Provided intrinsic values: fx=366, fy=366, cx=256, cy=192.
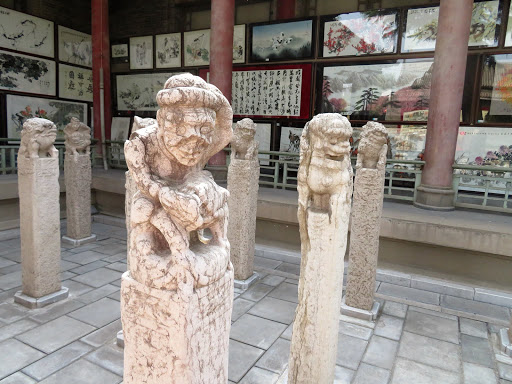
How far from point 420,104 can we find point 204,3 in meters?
5.82

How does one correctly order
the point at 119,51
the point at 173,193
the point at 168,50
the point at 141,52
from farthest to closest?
the point at 119,51 → the point at 141,52 → the point at 168,50 → the point at 173,193

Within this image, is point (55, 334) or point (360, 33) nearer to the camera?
point (55, 334)

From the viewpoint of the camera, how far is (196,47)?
8938 mm

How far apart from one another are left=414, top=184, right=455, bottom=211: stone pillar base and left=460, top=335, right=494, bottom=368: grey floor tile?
235cm

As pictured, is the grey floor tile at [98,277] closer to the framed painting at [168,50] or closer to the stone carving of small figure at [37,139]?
the stone carving of small figure at [37,139]

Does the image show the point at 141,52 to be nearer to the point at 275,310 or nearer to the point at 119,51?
the point at 119,51

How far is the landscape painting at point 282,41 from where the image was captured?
25.5 feet

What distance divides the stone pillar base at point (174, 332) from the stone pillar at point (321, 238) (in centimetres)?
89

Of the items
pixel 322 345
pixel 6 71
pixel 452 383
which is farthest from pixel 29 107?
pixel 452 383

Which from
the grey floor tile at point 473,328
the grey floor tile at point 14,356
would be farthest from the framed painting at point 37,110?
the grey floor tile at point 473,328

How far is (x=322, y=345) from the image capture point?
8.23ft

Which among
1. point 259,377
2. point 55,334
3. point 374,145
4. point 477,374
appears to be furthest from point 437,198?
point 55,334

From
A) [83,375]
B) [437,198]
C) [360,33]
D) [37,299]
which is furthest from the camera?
[360,33]

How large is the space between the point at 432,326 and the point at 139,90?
28.9ft
